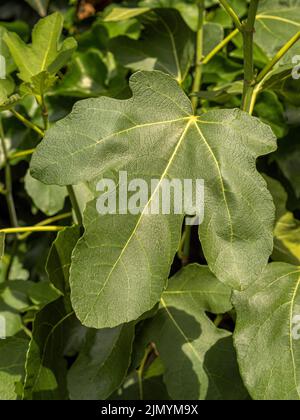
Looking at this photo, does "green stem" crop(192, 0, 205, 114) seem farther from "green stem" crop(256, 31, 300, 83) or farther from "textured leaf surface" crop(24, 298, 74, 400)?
"textured leaf surface" crop(24, 298, 74, 400)

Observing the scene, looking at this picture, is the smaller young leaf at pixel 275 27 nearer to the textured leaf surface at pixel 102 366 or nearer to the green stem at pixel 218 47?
the green stem at pixel 218 47

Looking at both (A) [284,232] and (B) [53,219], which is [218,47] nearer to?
(A) [284,232]

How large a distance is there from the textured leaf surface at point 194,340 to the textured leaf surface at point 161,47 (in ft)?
1.52

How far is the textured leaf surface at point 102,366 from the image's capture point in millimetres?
1193

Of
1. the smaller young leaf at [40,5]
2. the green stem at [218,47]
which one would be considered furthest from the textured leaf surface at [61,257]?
the smaller young leaf at [40,5]

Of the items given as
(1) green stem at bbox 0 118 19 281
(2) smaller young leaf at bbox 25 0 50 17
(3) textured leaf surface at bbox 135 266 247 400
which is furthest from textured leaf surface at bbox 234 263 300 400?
(2) smaller young leaf at bbox 25 0 50 17

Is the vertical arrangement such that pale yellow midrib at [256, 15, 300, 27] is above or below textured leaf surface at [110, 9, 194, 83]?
above

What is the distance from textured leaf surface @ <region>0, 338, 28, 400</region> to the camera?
122 cm

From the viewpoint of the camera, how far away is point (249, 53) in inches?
42.6

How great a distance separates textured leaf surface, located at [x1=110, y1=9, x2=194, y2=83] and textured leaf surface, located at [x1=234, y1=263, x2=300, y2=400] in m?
0.55

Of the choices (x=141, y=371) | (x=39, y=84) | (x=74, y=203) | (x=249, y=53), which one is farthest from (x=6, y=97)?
(x=141, y=371)

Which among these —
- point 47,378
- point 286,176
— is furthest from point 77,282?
point 286,176

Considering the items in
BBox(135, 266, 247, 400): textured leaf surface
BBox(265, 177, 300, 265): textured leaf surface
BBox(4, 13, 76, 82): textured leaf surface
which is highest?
BBox(4, 13, 76, 82): textured leaf surface

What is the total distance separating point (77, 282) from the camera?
0.98 meters
